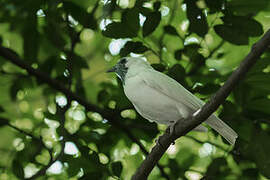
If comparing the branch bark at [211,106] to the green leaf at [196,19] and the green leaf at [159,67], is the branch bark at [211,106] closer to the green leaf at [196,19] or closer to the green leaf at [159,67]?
the green leaf at [159,67]

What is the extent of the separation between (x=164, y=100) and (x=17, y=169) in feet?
6.24

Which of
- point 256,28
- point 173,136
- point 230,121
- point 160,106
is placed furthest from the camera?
point 230,121

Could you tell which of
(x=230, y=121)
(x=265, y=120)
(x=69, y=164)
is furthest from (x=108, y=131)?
(x=265, y=120)

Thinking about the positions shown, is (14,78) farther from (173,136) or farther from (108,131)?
(173,136)

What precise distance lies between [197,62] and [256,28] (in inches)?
30.9

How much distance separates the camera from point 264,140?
464 cm

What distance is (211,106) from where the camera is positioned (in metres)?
3.08

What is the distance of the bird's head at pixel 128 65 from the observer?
4.48 meters

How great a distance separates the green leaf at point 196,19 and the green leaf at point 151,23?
1.06 ft

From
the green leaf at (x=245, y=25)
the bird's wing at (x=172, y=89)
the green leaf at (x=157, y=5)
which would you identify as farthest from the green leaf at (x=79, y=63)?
the green leaf at (x=245, y=25)

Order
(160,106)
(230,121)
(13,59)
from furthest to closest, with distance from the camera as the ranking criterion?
(13,59) → (230,121) → (160,106)

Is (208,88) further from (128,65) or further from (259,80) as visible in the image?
(128,65)

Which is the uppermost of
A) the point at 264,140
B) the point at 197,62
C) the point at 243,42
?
the point at 243,42

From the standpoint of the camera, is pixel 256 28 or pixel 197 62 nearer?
pixel 256 28
